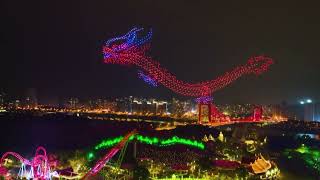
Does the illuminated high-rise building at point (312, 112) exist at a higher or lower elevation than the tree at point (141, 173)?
higher

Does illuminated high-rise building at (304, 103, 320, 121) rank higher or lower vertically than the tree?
higher

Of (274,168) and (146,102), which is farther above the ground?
(146,102)

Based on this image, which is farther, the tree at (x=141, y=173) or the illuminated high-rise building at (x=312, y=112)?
the illuminated high-rise building at (x=312, y=112)

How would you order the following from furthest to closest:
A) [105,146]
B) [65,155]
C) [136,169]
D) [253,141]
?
[253,141], [105,146], [65,155], [136,169]

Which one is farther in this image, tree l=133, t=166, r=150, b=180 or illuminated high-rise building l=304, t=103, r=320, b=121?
illuminated high-rise building l=304, t=103, r=320, b=121

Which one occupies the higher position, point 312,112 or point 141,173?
point 312,112

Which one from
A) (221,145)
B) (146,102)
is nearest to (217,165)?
(221,145)

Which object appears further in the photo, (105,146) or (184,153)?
(105,146)

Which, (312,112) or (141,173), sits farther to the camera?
(312,112)

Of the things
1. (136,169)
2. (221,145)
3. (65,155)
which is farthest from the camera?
(221,145)

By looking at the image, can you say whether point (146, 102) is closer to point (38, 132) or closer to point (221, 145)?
point (38, 132)
